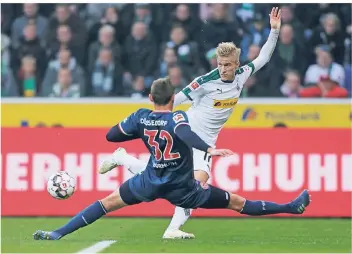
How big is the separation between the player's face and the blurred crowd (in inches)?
232

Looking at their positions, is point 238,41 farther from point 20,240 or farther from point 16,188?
point 20,240

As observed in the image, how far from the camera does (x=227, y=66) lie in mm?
11227

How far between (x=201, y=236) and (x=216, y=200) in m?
1.48

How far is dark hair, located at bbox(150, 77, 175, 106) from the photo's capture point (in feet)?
31.7

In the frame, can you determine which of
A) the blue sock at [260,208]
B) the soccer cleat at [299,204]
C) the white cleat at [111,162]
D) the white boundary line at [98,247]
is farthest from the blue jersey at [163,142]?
the soccer cleat at [299,204]

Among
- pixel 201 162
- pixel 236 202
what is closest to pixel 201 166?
pixel 201 162

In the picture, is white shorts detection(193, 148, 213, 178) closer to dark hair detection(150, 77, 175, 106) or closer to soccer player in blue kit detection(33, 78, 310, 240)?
soccer player in blue kit detection(33, 78, 310, 240)

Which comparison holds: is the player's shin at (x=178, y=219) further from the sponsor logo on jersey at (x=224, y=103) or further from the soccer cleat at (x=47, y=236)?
the soccer cleat at (x=47, y=236)

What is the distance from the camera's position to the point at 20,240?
11008 mm

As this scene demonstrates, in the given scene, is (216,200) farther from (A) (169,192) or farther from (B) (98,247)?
(B) (98,247)

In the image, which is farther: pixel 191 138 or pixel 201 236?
pixel 201 236

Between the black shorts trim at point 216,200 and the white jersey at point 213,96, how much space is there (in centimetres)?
131

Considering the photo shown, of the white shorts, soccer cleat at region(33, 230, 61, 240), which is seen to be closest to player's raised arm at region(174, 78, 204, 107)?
the white shorts

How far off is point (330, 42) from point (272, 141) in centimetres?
336
